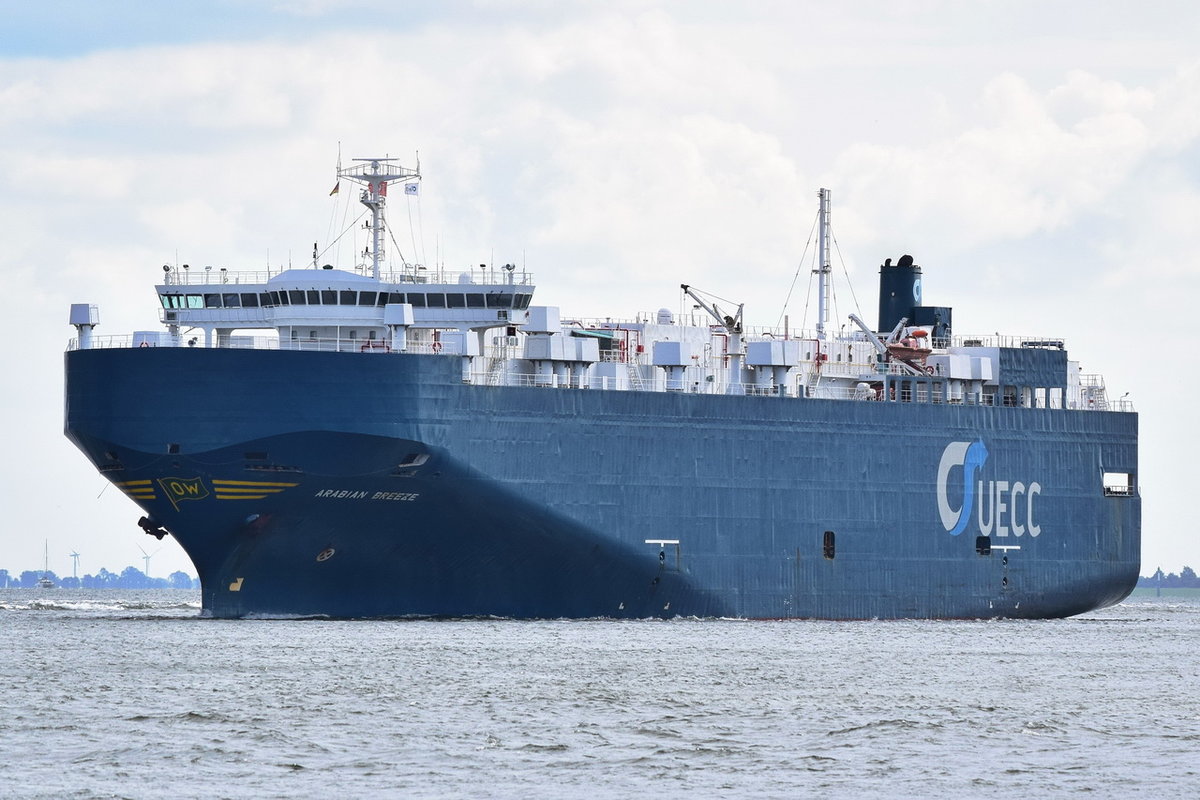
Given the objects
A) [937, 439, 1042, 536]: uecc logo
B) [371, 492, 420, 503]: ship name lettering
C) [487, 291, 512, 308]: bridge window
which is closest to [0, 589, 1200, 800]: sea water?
[371, 492, 420, 503]: ship name lettering

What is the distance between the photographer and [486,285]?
58.8 m

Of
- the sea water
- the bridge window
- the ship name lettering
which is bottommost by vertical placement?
the sea water

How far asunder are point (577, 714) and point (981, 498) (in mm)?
33188

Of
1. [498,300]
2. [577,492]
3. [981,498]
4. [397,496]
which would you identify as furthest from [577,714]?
[981,498]

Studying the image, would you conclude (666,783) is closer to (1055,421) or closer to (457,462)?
(457,462)

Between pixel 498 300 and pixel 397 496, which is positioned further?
pixel 498 300

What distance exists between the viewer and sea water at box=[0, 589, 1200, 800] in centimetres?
3038

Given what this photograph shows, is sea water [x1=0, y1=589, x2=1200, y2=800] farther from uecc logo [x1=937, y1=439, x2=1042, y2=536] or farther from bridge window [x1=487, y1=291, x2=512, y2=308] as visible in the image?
uecc logo [x1=937, y1=439, x2=1042, y2=536]

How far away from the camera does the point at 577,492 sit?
2275 inches

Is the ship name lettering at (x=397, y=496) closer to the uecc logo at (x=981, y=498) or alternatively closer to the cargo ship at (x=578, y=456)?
the cargo ship at (x=578, y=456)

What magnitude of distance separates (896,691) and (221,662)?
46.8 feet

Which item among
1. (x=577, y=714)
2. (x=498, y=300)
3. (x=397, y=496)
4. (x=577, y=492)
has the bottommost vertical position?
(x=577, y=714)

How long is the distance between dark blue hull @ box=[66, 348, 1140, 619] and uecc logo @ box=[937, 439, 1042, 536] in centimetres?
9

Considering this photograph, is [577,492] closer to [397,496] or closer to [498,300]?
[498,300]
